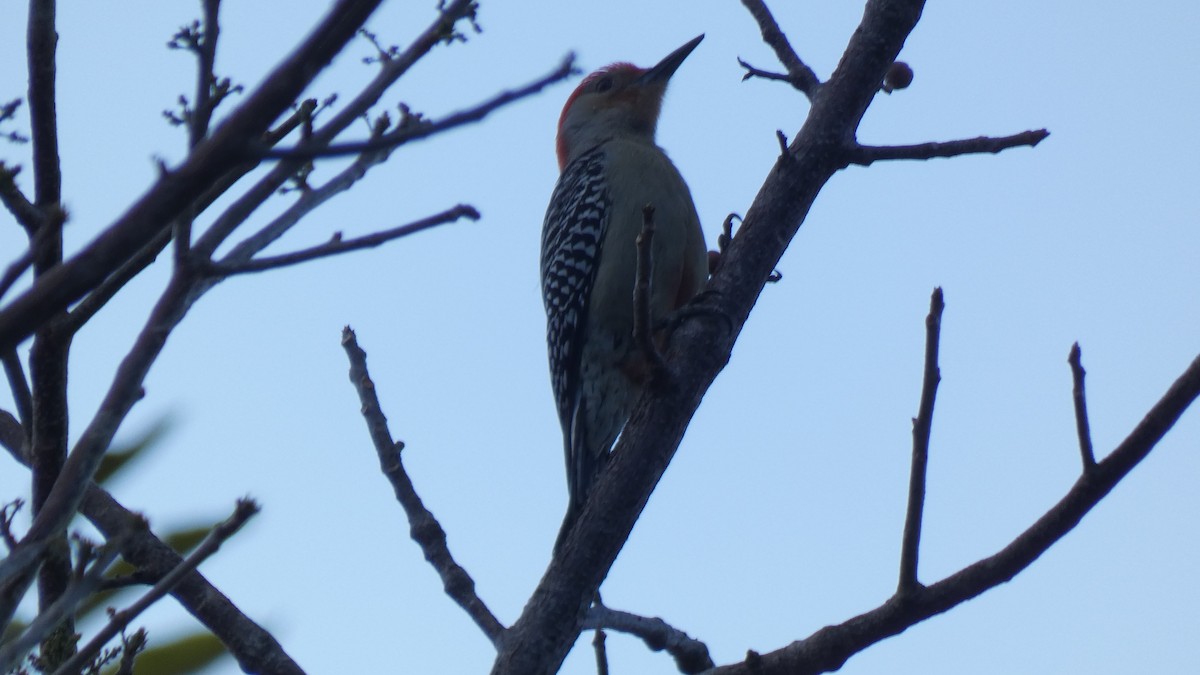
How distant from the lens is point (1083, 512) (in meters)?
2.92

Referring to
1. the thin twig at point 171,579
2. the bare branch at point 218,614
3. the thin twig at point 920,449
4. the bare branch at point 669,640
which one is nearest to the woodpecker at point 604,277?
the bare branch at point 669,640

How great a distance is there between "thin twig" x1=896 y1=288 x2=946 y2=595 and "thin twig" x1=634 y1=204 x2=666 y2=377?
920 mm

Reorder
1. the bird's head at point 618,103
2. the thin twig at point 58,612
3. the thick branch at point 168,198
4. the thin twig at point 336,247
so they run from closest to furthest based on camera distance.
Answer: the thick branch at point 168,198 → the thin twig at point 58,612 → the thin twig at point 336,247 → the bird's head at point 618,103

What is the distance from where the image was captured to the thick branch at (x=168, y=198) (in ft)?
5.00

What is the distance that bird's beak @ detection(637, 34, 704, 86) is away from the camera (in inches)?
349

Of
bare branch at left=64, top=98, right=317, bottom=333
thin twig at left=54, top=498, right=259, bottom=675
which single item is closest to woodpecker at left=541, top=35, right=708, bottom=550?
bare branch at left=64, top=98, right=317, bottom=333

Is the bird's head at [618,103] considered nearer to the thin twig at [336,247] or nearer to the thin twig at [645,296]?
the thin twig at [645,296]

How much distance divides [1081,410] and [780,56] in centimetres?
273

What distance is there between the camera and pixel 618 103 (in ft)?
29.2

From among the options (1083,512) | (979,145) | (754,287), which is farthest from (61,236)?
(979,145)

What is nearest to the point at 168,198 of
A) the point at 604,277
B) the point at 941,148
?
the point at 941,148

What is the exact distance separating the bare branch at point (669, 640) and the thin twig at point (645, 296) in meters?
0.81

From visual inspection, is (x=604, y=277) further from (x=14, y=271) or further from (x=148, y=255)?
(x=14, y=271)

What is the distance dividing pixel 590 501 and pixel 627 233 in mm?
3476
